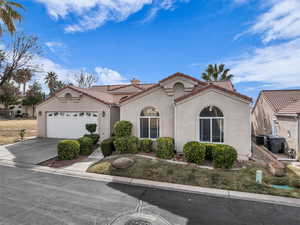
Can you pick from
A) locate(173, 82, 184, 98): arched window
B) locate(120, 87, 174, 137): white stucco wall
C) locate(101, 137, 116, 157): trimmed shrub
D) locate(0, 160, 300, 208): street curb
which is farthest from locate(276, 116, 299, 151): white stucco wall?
locate(101, 137, 116, 157): trimmed shrub

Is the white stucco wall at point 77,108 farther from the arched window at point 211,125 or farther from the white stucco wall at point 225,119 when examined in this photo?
the arched window at point 211,125

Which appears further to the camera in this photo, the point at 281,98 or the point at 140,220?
the point at 281,98

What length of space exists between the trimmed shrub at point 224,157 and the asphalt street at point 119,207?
2.88 meters

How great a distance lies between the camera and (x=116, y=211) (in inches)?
201

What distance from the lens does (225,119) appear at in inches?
405

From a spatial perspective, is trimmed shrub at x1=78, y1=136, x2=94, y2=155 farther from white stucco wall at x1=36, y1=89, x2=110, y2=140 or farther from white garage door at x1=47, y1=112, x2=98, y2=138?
white garage door at x1=47, y1=112, x2=98, y2=138

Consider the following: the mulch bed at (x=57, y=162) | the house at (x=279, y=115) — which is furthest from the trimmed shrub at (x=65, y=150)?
the house at (x=279, y=115)

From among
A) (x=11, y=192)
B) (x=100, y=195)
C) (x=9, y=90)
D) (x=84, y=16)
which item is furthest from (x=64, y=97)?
(x=9, y=90)

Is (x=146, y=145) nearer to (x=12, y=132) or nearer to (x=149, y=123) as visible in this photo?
(x=149, y=123)

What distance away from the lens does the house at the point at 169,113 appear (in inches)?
401

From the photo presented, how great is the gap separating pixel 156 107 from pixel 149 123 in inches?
56.8

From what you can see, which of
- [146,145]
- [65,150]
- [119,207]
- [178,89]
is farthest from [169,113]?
[119,207]

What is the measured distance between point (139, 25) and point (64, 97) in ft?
34.6

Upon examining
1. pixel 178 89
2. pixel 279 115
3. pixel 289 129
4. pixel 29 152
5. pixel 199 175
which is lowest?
pixel 199 175
